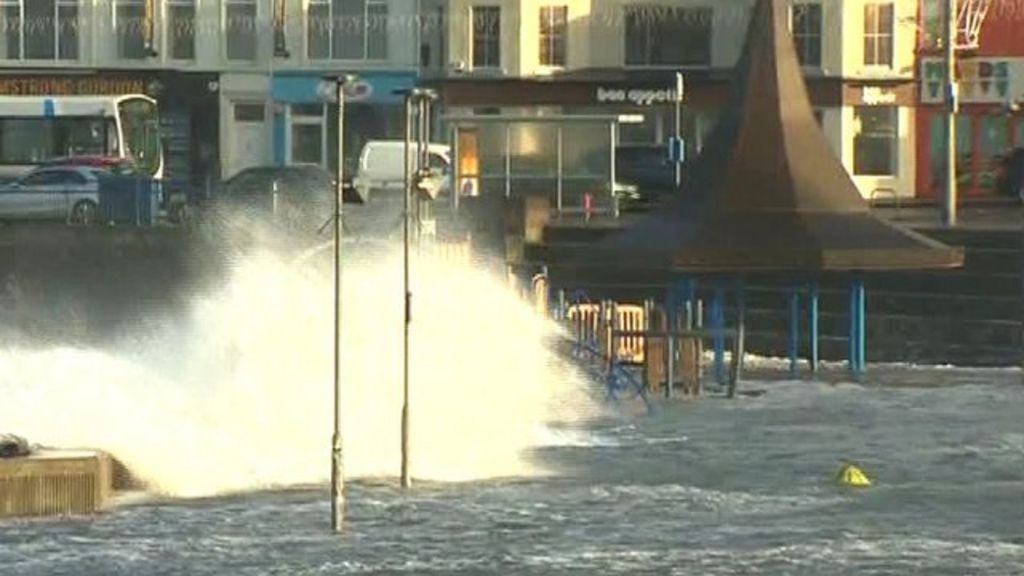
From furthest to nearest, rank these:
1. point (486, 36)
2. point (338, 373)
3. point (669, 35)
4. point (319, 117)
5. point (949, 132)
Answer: point (319, 117) → point (669, 35) → point (486, 36) → point (949, 132) → point (338, 373)

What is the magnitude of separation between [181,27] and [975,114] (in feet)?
Result: 79.2

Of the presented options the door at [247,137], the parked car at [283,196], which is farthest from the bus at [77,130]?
the parked car at [283,196]

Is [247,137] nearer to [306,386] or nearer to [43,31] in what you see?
[43,31]

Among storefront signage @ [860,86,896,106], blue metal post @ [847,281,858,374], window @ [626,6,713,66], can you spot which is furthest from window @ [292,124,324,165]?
blue metal post @ [847,281,858,374]

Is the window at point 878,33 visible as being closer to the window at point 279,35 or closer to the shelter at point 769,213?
the window at point 279,35

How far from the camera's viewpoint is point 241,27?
80438 millimetres

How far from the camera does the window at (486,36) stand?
77438mm

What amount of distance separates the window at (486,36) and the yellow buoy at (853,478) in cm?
5232

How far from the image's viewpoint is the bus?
246 feet

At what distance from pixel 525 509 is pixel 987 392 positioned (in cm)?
1434

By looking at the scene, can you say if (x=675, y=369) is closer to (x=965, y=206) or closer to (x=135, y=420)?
(x=135, y=420)

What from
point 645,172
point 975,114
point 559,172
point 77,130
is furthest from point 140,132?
point 975,114

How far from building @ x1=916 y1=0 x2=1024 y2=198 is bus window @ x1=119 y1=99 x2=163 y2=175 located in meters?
22.3

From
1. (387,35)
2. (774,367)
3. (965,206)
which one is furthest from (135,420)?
(387,35)
